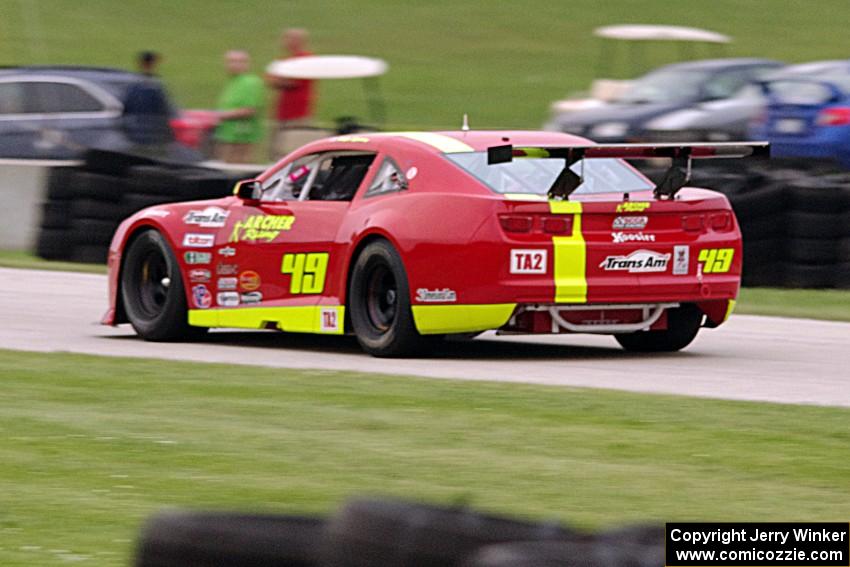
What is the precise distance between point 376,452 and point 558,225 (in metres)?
3.22

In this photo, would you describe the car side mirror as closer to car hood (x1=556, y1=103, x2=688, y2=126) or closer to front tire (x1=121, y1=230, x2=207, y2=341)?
front tire (x1=121, y1=230, x2=207, y2=341)

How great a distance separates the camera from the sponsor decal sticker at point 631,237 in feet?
33.7

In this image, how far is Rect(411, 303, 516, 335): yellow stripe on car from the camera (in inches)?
399

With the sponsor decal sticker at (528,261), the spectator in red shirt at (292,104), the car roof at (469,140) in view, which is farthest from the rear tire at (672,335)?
the spectator in red shirt at (292,104)

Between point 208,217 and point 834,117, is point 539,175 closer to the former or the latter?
point 208,217

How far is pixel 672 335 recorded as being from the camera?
11.2m

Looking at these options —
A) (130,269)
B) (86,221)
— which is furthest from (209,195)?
(130,269)

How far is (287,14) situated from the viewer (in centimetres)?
4984

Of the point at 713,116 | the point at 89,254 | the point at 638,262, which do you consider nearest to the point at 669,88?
the point at 713,116

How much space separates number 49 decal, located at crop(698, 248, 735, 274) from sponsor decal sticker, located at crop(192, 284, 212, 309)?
9.81ft

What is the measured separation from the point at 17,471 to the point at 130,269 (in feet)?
17.5

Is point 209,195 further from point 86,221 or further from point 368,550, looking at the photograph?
point 368,550

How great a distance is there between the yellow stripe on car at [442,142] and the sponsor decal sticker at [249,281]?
1.20 meters

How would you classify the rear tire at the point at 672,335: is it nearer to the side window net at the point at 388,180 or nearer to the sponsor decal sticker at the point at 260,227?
the side window net at the point at 388,180
